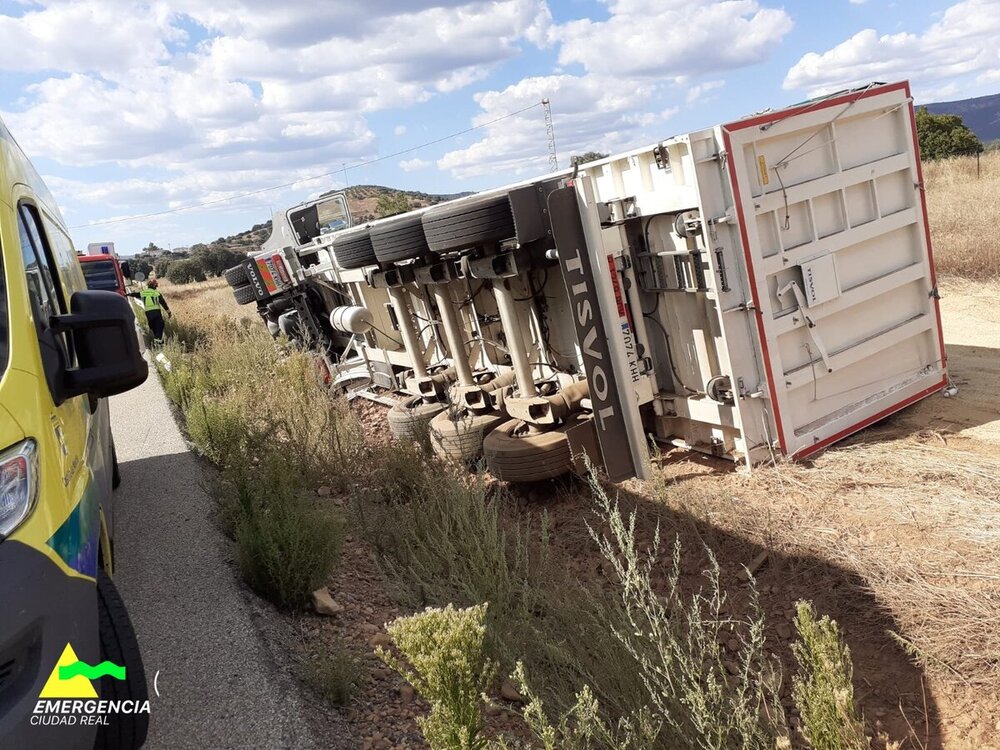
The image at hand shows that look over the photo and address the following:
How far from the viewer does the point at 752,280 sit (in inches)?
204

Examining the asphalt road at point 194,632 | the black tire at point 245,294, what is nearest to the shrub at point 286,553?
the asphalt road at point 194,632

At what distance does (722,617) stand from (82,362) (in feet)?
10.4

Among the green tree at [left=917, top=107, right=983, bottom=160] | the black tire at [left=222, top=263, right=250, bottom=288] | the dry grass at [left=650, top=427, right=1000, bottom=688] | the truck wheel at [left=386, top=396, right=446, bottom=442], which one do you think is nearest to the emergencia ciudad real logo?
the dry grass at [left=650, top=427, right=1000, bottom=688]

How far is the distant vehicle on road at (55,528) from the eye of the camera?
221cm

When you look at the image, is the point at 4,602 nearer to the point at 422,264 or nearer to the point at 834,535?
the point at 834,535

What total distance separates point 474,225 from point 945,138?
85.4 ft

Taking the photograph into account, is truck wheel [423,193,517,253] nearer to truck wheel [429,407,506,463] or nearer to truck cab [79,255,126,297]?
truck wheel [429,407,506,463]

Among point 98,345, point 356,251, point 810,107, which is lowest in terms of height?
point 356,251

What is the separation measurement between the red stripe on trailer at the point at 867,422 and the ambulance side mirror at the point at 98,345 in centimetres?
425

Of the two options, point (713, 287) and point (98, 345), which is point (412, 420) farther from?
point (98, 345)

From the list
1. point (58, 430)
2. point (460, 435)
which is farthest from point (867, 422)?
point (58, 430)

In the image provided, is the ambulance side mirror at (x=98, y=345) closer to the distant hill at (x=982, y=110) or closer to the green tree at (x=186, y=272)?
the green tree at (x=186, y=272)

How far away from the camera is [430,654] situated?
2.13 metres

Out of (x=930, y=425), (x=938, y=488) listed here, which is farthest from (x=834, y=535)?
(x=930, y=425)
